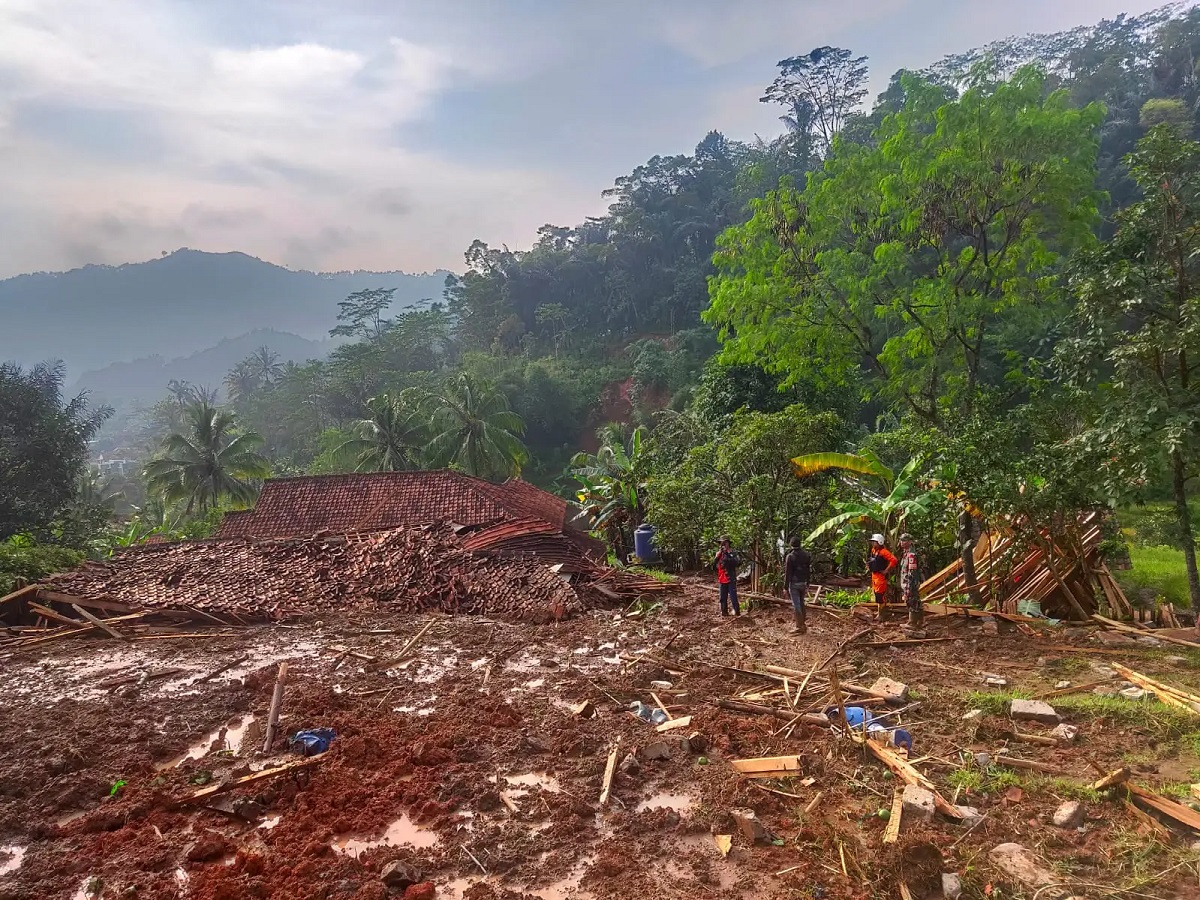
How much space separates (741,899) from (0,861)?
5.68 meters

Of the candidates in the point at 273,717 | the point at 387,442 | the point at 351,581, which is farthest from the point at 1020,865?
the point at 387,442

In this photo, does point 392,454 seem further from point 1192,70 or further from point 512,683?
point 1192,70

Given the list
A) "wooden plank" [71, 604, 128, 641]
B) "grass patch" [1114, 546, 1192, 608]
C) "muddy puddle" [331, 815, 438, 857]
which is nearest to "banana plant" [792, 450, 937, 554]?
"grass patch" [1114, 546, 1192, 608]

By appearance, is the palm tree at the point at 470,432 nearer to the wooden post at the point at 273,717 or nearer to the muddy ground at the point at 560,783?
the muddy ground at the point at 560,783

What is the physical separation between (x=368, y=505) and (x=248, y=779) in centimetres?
1413

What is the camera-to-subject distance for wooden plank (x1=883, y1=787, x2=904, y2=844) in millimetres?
4594

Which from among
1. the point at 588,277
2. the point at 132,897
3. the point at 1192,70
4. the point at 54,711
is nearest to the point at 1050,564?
the point at 132,897

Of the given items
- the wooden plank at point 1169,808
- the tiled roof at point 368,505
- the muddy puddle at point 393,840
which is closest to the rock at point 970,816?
the wooden plank at point 1169,808

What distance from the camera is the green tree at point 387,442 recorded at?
30812 mm

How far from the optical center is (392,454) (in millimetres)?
30750

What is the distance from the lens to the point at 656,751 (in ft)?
20.4

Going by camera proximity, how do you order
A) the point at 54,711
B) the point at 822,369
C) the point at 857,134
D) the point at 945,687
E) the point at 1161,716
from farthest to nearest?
the point at 857,134, the point at 822,369, the point at 54,711, the point at 945,687, the point at 1161,716

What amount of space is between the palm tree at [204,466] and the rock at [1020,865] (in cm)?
3002

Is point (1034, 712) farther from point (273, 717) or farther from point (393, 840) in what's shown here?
point (273, 717)
